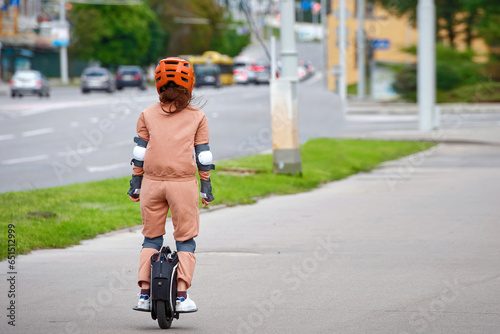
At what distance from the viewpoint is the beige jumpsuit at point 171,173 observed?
632 cm

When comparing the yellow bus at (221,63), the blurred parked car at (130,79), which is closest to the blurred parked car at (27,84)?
the blurred parked car at (130,79)

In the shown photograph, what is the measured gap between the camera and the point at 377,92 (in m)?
55.6

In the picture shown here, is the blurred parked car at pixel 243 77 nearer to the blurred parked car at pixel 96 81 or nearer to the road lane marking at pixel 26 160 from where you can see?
the blurred parked car at pixel 96 81

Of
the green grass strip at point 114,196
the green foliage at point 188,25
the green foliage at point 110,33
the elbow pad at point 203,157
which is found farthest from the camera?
the green foliage at point 188,25

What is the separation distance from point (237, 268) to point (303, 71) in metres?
81.9

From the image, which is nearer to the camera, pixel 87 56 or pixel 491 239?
pixel 491 239

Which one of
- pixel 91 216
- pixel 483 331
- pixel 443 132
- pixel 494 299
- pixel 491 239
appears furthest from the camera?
pixel 443 132

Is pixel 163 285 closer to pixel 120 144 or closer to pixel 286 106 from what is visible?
pixel 286 106

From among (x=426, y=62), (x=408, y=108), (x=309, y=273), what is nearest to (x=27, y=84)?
(x=408, y=108)

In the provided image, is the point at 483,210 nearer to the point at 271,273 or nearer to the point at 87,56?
the point at 271,273

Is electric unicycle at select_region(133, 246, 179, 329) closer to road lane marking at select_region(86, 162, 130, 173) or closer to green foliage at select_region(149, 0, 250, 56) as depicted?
road lane marking at select_region(86, 162, 130, 173)

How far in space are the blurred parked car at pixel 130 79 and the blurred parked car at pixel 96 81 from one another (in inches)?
216

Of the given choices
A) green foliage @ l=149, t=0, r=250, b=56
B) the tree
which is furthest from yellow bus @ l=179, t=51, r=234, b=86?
the tree

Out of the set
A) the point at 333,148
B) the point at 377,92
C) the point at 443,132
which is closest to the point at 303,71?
the point at 377,92
